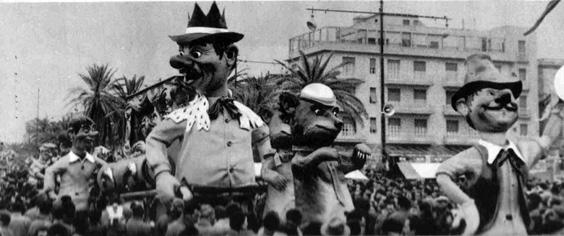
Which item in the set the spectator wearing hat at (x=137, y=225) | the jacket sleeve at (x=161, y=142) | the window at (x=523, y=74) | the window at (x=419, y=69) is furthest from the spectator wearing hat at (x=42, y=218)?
the window at (x=523, y=74)

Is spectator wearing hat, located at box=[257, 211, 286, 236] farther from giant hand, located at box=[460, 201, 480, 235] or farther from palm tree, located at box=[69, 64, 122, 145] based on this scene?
palm tree, located at box=[69, 64, 122, 145]

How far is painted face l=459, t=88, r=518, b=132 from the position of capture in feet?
16.8

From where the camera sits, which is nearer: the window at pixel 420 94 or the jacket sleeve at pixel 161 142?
the jacket sleeve at pixel 161 142

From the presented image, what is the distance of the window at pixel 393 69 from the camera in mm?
5859

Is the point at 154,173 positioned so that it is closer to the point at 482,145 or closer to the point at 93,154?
the point at 93,154

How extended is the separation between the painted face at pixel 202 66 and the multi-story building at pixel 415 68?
2.10 feet

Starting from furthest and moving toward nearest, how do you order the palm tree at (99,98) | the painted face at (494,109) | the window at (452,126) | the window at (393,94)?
the palm tree at (99,98) < the window at (393,94) < the window at (452,126) < the painted face at (494,109)

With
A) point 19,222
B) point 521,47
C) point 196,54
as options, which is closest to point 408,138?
point 521,47

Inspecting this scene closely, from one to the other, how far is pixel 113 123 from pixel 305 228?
1.57 meters

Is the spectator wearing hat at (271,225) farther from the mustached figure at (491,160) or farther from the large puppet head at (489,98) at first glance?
the large puppet head at (489,98)

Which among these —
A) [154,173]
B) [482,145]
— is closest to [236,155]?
[154,173]

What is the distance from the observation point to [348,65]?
19.0 feet

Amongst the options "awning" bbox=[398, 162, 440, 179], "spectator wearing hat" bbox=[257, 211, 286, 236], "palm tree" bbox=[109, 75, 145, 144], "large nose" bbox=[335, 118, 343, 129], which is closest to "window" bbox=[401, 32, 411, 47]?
"awning" bbox=[398, 162, 440, 179]

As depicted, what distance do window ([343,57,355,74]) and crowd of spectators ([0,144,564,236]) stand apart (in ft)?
2.08
